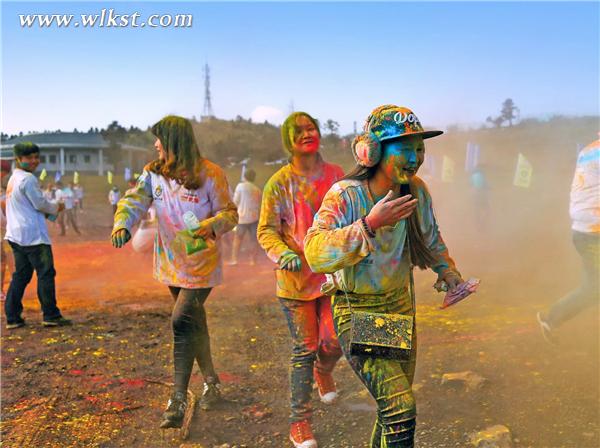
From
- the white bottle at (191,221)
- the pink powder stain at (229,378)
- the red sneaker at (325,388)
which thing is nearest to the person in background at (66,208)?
the pink powder stain at (229,378)

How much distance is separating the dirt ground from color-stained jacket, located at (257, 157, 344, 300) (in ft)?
3.38

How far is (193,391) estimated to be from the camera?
4801mm

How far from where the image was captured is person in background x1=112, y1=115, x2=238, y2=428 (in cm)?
409

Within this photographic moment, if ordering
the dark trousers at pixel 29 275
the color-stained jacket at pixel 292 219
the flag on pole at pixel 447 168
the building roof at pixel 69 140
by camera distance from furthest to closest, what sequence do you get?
the building roof at pixel 69 140, the flag on pole at pixel 447 168, the dark trousers at pixel 29 275, the color-stained jacket at pixel 292 219

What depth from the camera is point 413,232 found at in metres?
2.80

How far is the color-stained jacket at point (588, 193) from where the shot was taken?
496 centimetres

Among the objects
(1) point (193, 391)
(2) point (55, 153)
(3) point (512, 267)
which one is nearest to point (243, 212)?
(3) point (512, 267)

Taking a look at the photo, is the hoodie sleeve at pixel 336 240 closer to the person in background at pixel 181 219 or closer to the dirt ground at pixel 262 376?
the person in background at pixel 181 219

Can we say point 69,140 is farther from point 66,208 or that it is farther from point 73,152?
point 66,208

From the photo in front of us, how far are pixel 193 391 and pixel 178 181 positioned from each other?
1.82 meters

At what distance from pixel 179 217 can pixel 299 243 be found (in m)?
0.93

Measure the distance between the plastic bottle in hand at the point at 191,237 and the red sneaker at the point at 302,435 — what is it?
1354mm

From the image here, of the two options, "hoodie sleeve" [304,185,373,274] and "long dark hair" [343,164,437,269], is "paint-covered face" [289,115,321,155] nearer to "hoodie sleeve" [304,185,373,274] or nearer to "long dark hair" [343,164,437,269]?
"long dark hair" [343,164,437,269]

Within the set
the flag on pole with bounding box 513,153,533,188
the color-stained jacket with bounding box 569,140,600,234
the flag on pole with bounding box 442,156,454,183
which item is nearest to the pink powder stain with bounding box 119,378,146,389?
the color-stained jacket with bounding box 569,140,600,234
